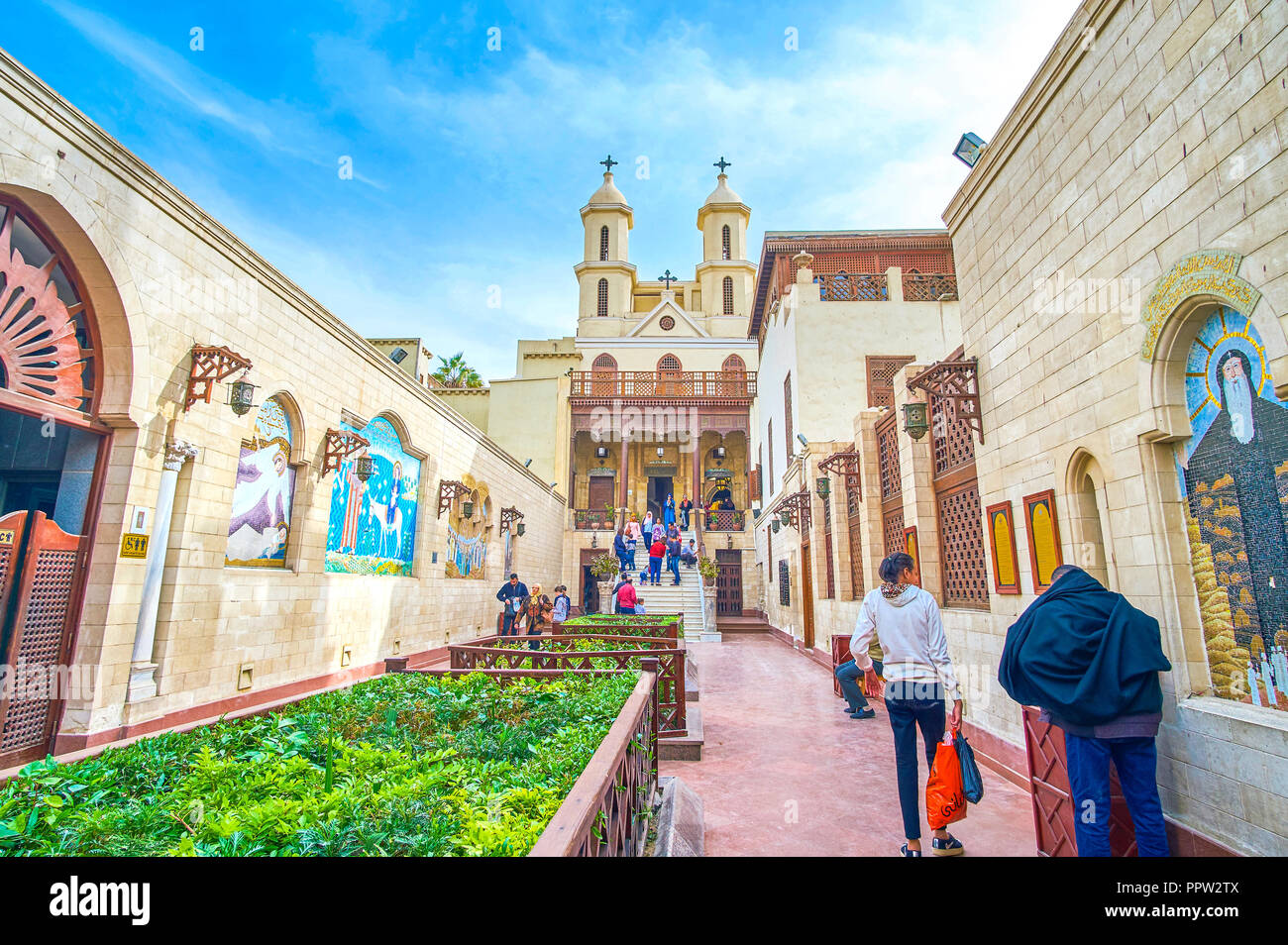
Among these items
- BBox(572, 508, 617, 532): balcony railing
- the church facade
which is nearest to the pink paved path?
the church facade

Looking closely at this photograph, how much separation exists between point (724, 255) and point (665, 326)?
6.86 m

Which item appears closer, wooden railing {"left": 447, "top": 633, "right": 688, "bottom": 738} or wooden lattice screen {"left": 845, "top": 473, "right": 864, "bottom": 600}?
wooden railing {"left": 447, "top": 633, "right": 688, "bottom": 738}

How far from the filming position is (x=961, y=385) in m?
6.15

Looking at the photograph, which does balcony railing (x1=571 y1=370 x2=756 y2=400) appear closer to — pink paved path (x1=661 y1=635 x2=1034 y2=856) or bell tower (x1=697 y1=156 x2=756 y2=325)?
bell tower (x1=697 y1=156 x2=756 y2=325)

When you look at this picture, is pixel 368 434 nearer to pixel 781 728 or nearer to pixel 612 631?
pixel 612 631

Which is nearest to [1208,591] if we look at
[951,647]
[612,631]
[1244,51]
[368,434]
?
[1244,51]

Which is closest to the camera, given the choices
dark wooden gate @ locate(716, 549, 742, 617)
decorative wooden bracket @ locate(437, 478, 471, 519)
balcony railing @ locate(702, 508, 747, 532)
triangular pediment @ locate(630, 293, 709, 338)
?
decorative wooden bracket @ locate(437, 478, 471, 519)

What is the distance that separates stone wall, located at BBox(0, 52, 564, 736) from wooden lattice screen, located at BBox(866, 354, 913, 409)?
10929mm

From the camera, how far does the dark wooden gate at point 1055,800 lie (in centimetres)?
331

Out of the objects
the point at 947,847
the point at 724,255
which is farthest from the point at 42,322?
the point at 724,255

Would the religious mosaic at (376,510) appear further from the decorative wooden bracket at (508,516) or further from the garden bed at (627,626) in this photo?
the decorative wooden bracket at (508,516)

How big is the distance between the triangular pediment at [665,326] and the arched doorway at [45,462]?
2345 centimetres

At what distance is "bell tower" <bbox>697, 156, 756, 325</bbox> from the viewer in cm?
3112
